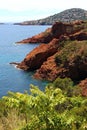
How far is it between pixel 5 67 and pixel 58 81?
3749 cm

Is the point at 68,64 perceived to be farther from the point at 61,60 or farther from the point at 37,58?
the point at 37,58

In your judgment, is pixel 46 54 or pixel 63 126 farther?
pixel 46 54

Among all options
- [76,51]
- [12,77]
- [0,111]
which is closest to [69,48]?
[76,51]

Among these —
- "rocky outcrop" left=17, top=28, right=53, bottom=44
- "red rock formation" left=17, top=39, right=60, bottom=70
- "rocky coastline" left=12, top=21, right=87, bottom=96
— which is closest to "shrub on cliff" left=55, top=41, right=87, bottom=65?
"rocky coastline" left=12, top=21, right=87, bottom=96

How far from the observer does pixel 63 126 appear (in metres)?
14.5

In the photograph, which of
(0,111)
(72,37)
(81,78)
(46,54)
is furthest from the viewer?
(72,37)

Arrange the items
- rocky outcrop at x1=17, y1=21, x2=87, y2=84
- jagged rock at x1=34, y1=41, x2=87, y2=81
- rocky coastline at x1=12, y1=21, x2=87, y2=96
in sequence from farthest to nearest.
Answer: rocky outcrop at x1=17, y1=21, x2=87, y2=84 < rocky coastline at x1=12, y1=21, x2=87, y2=96 < jagged rock at x1=34, y1=41, x2=87, y2=81

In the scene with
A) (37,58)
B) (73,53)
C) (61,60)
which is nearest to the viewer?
(61,60)

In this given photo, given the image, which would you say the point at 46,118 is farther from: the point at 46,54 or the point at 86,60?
the point at 46,54

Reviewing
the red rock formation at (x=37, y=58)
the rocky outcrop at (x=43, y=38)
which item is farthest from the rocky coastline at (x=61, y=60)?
the rocky outcrop at (x=43, y=38)

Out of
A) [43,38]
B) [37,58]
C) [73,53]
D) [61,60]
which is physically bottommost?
[43,38]

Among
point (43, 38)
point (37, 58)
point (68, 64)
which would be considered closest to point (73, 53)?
point (68, 64)

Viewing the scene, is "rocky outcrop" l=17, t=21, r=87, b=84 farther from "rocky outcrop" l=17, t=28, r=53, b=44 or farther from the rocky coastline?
"rocky outcrop" l=17, t=28, r=53, b=44

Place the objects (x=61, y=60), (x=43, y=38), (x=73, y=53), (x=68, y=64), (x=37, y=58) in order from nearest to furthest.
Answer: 1. (x=68, y=64)
2. (x=61, y=60)
3. (x=73, y=53)
4. (x=37, y=58)
5. (x=43, y=38)
